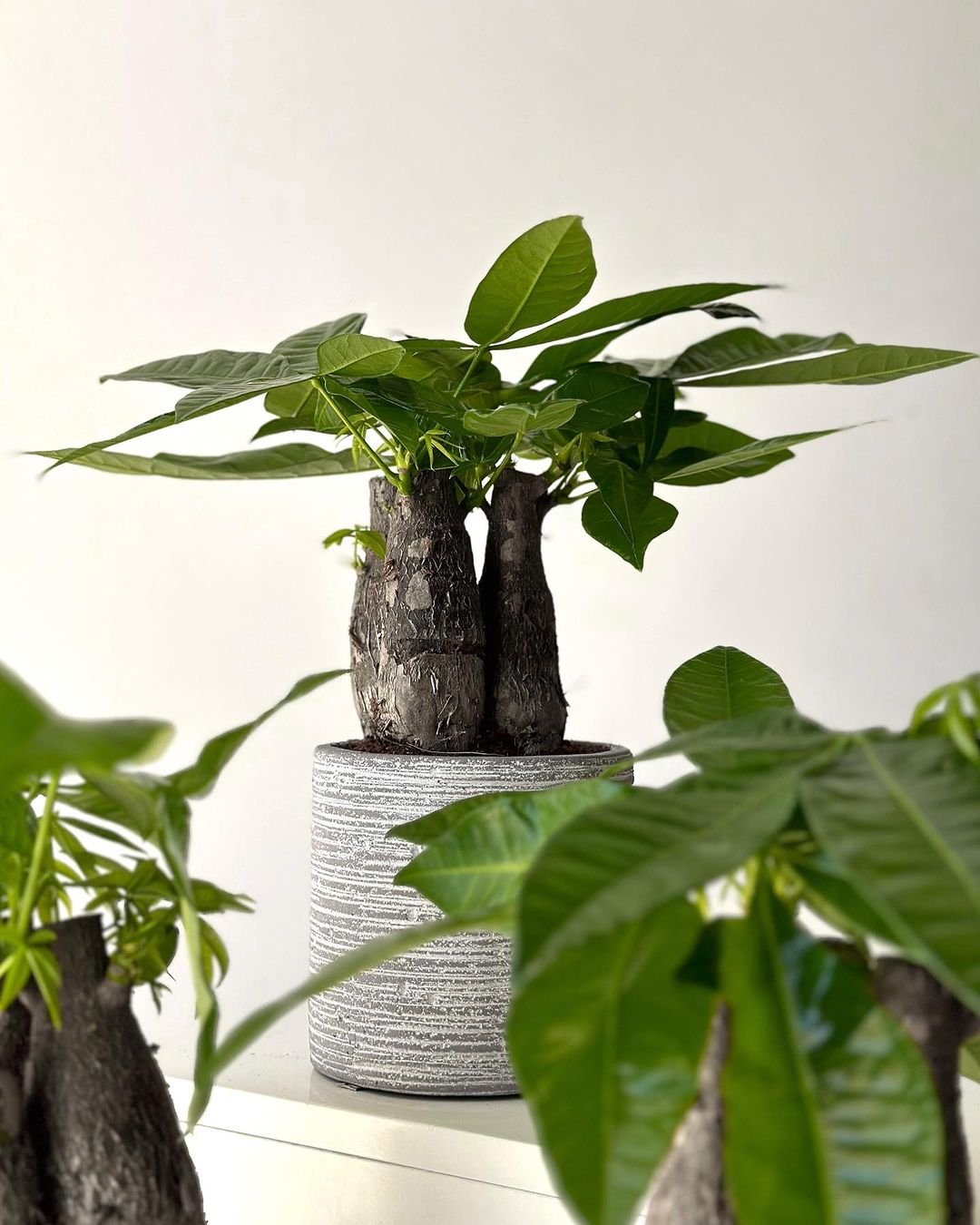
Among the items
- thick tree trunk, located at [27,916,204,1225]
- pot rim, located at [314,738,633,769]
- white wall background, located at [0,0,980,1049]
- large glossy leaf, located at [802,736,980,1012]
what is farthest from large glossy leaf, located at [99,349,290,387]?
white wall background, located at [0,0,980,1049]

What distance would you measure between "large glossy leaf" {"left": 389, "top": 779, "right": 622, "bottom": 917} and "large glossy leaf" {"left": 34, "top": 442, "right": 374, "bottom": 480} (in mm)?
438

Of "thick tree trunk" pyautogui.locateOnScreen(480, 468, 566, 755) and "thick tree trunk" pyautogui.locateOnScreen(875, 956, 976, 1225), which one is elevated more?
"thick tree trunk" pyautogui.locateOnScreen(480, 468, 566, 755)

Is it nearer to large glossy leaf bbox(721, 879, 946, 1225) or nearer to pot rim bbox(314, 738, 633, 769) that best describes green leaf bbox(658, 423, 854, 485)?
pot rim bbox(314, 738, 633, 769)

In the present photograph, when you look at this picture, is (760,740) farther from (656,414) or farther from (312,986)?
(656,414)

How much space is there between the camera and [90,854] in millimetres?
510

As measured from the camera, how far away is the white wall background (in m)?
1.54

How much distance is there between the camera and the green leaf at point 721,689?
523 mm

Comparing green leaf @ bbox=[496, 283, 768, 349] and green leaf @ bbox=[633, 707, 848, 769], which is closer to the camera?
green leaf @ bbox=[633, 707, 848, 769]

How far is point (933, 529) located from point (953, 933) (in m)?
1.36

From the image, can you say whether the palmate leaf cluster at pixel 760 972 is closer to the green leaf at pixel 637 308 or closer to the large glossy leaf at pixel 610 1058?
the large glossy leaf at pixel 610 1058

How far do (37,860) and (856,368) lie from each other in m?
0.54

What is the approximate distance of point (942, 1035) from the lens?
1.20 ft

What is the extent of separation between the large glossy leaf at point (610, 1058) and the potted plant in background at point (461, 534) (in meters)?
0.40

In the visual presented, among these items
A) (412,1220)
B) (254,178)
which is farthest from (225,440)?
(412,1220)
